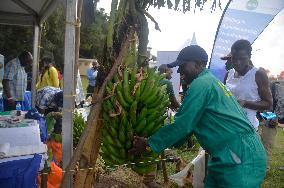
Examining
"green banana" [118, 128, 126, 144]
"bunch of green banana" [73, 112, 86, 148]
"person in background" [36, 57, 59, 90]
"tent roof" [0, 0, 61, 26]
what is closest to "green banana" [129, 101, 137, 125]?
"green banana" [118, 128, 126, 144]

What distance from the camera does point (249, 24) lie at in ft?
22.3

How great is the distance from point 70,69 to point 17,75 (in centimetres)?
475

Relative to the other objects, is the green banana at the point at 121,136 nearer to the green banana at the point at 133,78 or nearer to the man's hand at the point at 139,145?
the man's hand at the point at 139,145

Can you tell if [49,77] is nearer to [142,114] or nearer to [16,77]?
[16,77]

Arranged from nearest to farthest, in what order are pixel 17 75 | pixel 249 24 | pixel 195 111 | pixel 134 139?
pixel 195 111 < pixel 134 139 < pixel 249 24 < pixel 17 75

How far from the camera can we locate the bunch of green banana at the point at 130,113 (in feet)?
9.65

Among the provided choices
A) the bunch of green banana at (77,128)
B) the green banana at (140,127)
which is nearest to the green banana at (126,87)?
the green banana at (140,127)

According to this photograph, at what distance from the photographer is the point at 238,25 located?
22.4 feet

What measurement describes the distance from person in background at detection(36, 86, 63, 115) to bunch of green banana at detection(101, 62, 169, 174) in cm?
362

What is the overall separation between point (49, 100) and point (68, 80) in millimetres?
3792

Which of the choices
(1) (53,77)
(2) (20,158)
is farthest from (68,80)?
(1) (53,77)

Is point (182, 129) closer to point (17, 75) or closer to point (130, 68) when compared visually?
point (130, 68)

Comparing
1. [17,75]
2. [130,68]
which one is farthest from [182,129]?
[17,75]

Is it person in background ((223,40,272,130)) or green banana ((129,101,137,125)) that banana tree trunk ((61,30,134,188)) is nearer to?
green banana ((129,101,137,125))
